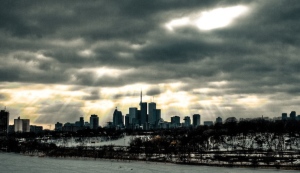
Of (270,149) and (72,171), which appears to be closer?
(72,171)

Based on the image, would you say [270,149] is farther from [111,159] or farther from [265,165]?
[111,159]

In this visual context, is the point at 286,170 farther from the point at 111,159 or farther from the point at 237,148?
the point at 111,159

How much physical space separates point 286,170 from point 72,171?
71.0m

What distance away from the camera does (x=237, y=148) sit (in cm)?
19988

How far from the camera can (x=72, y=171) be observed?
133 m

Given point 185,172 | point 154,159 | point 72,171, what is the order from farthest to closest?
point 154,159 < point 72,171 < point 185,172

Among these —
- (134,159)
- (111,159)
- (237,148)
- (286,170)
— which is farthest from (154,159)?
(286,170)

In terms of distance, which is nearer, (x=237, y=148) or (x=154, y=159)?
(x=154, y=159)

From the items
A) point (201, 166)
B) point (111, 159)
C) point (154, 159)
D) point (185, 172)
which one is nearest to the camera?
point (185, 172)

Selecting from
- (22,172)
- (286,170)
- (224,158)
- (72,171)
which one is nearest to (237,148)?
(224,158)

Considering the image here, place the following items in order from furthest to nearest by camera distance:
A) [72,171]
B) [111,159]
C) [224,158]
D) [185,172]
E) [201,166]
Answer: [111,159], [224,158], [201,166], [72,171], [185,172]

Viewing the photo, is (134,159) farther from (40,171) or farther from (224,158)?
(40,171)

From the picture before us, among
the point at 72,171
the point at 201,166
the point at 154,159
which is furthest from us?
the point at 154,159

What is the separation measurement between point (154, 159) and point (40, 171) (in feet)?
192
